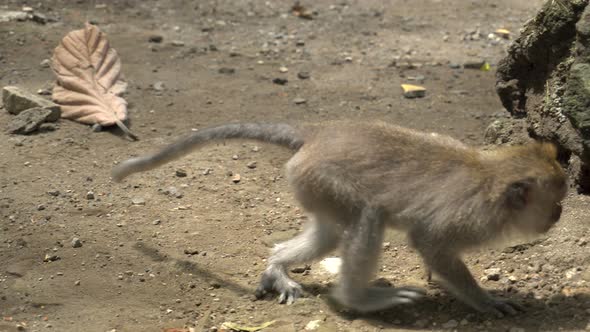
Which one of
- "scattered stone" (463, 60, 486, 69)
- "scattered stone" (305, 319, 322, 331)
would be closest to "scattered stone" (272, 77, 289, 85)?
"scattered stone" (463, 60, 486, 69)

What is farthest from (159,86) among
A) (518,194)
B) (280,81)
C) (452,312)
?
(518,194)

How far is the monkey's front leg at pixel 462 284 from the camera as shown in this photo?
4.57 meters

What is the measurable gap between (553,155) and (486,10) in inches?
252

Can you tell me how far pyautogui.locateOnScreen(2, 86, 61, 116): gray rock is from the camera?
7043mm

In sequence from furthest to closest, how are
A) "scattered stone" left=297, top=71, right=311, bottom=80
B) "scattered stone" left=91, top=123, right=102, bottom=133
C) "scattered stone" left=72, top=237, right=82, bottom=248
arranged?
1. "scattered stone" left=297, top=71, right=311, bottom=80
2. "scattered stone" left=91, top=123, right=102, bottom=133
3. "scattered stone" left=72, top=237, right=82, bottom=248

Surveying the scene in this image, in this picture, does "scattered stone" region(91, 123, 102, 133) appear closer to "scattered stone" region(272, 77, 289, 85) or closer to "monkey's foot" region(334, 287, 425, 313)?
"scattered stone" region(272, 77, 289, 85)

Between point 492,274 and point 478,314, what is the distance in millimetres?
470

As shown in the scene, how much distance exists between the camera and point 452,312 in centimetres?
483

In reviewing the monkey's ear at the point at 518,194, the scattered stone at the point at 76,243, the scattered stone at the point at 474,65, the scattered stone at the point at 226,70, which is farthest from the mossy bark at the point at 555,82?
the scattered stone at the point at 226,70

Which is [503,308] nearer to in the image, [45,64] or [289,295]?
[289,295]

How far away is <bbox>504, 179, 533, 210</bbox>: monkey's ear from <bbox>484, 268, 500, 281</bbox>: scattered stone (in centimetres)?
71

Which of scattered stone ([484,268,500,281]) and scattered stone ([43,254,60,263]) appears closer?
scattered stone ([484,268,500,281])

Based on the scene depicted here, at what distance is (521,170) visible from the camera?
4500 mm

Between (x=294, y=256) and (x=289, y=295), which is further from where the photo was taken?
(x=294, y=256)
